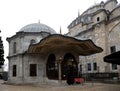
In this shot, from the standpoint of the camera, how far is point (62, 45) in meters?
20.7

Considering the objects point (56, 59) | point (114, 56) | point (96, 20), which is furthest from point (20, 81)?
point (96, 20)

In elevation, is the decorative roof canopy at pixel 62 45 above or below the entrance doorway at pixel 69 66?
above

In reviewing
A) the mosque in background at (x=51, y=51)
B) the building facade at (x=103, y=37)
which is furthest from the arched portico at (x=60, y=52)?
the building facade at (x=103, y=37)

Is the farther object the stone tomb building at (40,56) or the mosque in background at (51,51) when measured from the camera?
the stone tomb building at (40,56)

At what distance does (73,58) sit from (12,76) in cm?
842

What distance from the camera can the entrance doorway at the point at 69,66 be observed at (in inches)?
892

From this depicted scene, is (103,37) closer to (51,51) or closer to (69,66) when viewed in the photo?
(69,66)

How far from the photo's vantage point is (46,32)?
26438 mm

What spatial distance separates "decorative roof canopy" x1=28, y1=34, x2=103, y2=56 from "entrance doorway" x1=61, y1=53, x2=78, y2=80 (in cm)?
95

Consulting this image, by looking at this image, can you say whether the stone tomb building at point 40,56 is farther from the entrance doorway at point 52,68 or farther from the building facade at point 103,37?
the building facade at point 103,37

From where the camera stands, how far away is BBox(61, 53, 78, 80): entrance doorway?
2266 cm

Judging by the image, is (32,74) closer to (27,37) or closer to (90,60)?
(27,37)

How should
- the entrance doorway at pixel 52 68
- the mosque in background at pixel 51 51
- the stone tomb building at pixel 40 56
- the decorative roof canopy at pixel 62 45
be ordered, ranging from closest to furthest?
the decorative roof canopy at pixel 62 45, the mosque in background at pixel 51 51, the stone tomb building at pixel 40 56, the entrance doorway at pixel 52 68

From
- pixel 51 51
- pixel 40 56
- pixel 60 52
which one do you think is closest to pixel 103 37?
pixel 40 56
